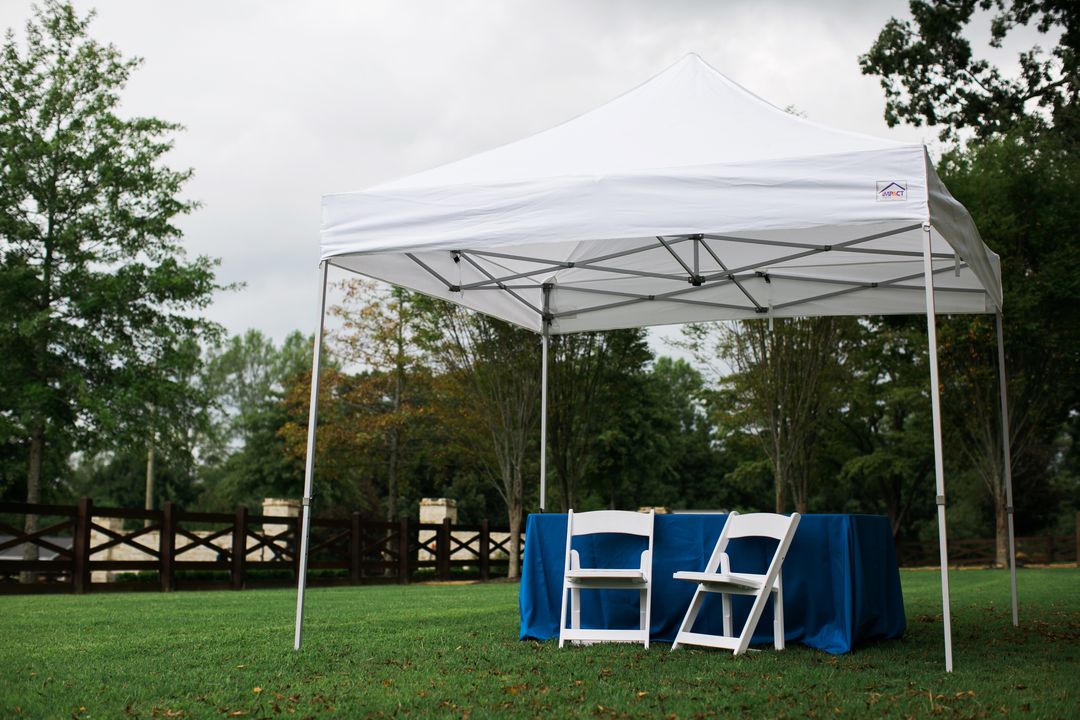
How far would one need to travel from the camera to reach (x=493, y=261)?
8.07m

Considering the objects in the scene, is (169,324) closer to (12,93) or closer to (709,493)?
(12,93)

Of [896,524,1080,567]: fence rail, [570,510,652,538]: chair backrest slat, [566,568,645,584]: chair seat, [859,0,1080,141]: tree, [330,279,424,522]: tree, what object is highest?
[859,0,1080,141]: tree

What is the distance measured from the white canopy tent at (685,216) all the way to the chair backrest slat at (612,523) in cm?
165

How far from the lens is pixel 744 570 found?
19.3 ft

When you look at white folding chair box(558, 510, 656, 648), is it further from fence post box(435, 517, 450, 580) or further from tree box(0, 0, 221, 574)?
tree box(0, 0, 221, 574)

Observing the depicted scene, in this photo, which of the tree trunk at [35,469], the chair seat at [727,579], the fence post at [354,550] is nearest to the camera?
the chair seat at [727,579]

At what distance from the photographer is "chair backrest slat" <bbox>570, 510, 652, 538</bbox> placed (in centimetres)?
597

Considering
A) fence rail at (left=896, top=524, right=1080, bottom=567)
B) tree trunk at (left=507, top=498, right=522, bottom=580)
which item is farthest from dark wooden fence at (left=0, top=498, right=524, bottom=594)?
fence rail at (left=896, top=524, right=1080, bottom=567)

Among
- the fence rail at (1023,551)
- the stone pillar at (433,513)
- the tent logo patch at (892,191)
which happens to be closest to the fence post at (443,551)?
the stone pillar at (433,513)

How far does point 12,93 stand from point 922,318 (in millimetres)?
18285

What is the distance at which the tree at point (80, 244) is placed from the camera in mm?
17359

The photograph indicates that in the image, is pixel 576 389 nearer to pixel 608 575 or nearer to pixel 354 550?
pixel 354 550

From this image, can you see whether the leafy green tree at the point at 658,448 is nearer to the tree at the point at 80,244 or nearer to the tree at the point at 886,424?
the tree at the point at 886,424

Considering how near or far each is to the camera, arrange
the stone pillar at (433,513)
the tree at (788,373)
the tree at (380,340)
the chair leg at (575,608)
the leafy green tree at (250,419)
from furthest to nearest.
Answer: the leafy green tree at (250,419), the tree at (380,340), the stone pillar at (433,513), the tree at (788,373), the chair leg at (575,608)
